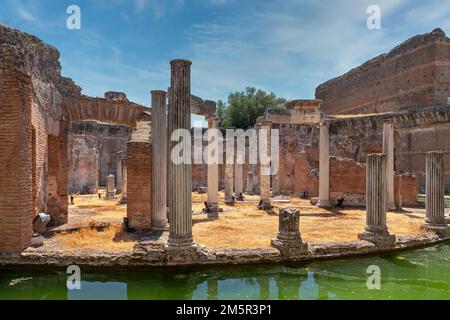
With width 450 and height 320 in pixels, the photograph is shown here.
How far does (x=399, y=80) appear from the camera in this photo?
113ft

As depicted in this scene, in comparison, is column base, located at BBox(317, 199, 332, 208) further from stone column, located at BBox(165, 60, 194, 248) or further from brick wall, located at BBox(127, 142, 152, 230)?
stone column, located at BBox(165, 60, 194, 248)

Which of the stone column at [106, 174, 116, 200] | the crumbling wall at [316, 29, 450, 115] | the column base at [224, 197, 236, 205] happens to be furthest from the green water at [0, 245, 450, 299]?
the crumbling wall at [316, 29, 450, 115]

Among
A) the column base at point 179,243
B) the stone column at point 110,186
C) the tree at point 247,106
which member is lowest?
the column base at point 179,243

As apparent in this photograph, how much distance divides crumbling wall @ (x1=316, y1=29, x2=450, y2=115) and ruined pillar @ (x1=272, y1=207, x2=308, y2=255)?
99.4 feet

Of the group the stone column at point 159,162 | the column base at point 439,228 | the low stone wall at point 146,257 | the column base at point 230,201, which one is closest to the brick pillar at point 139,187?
the stone column at point 159,162

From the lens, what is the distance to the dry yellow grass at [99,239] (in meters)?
7.90

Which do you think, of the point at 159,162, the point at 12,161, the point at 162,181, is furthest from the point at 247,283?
the point at 12,161

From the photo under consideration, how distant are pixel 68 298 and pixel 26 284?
127cm

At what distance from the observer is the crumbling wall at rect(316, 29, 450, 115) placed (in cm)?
3086

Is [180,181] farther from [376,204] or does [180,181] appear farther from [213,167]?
[213,167]

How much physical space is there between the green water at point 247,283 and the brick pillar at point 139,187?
10.7 feet

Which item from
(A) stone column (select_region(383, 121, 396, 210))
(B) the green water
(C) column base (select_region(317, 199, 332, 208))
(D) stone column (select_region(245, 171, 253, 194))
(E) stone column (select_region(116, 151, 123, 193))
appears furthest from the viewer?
(D) stone column (select_region(245, 171, 253, 194))

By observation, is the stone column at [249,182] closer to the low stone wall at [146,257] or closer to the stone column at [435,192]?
the stone column at [435,192]
